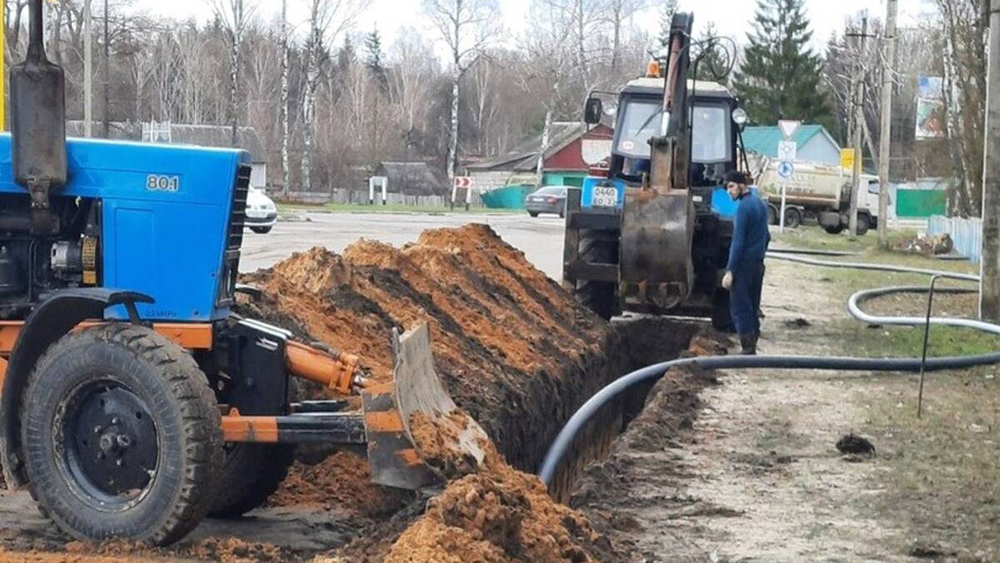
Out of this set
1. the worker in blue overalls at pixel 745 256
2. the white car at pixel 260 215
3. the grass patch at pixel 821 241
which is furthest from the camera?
the grass patch at pixel 821 241

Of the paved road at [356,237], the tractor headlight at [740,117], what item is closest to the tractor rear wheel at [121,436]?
the tractor headlight at [740,117]

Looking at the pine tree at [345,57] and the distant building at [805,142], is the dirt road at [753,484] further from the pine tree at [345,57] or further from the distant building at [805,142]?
the pine tree at [345,57]

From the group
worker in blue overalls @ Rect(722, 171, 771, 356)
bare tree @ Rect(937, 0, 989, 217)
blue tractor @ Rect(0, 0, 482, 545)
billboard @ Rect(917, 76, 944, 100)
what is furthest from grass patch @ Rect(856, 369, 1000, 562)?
billboard @ Rect(917, 76, 944, 100)

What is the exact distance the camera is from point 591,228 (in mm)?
15820

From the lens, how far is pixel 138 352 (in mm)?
6465

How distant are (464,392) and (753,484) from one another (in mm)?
2255

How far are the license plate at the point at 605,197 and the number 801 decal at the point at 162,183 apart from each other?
9.45 m

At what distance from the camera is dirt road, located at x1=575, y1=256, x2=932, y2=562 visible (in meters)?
7.25

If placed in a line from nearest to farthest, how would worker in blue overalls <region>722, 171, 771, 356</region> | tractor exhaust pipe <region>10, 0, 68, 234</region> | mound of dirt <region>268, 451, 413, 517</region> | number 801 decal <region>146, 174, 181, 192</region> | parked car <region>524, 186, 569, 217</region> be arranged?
tractor exhaust pipe <region>10, 0, 68, 234</region> < number 801 decal <region>146, 174, 181, 192</region> < mound of dirt <region>268, 451, 413, 517</region> < worker in blue overalls <region>722, 171, 771, 356</region> < parked car <region>524, 186, 569, 217</region>

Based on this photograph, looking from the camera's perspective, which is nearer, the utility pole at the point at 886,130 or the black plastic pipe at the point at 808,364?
the black plastic pipe at the point at 808,364

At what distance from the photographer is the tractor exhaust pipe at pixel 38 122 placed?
21.9 feet

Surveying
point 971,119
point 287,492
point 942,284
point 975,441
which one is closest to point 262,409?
point 287,492

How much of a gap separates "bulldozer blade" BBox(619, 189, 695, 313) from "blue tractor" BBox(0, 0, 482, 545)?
714 centimetres

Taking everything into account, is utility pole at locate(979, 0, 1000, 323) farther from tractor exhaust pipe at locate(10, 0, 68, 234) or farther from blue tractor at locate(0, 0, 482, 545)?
tractor exhaust pipe at locate(10, 0, 68, 234)
